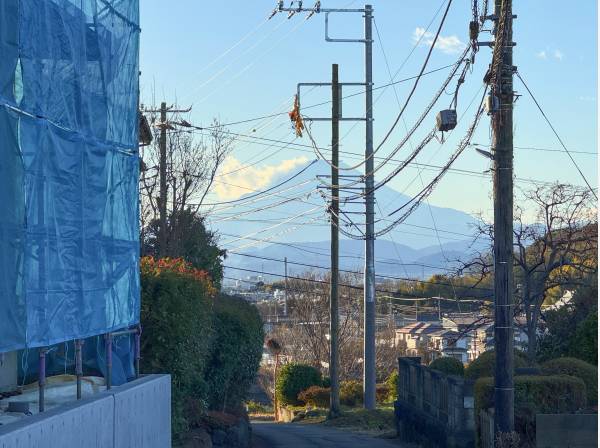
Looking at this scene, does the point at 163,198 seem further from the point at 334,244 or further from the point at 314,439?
the point at 334,244

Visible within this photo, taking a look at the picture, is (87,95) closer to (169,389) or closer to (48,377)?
(48,377)

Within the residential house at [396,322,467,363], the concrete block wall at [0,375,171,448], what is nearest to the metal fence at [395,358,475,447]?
the concrete block wall at [0,375,171,448]

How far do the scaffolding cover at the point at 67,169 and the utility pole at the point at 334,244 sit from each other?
19170 millimetres

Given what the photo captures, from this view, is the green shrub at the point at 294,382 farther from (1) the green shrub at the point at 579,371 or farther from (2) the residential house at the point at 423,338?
(1) the green shrub at the point at 579,371

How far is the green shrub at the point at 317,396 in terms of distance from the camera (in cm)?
4816

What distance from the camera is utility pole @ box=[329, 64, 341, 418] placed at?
36188mm

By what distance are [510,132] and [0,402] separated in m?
8.79

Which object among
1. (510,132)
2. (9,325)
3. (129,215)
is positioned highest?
(510,132)

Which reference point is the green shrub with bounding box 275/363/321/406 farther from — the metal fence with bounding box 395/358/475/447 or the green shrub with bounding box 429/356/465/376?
the green shrub with bounding box 429/356/465/376

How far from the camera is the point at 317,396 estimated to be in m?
48.4

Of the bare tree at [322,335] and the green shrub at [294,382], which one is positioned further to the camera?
the bare tree at [322,335]

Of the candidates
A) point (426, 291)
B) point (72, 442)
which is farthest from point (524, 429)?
point (426, 291)

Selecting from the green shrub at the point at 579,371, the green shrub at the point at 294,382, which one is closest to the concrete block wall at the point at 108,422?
the green shrub at the point at 579,371

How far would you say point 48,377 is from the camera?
15.0m
